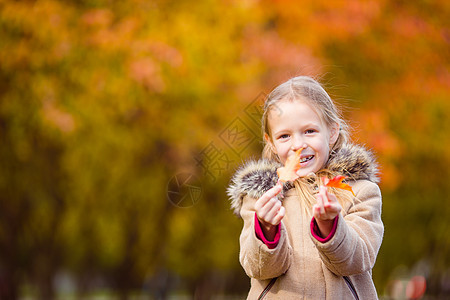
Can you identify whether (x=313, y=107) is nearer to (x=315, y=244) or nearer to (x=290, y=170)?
(x=290, y=170)

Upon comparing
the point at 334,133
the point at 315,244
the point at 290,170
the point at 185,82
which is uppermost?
the point at 185,82

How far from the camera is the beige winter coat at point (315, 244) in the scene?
252 cm

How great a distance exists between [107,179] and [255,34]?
259 inches

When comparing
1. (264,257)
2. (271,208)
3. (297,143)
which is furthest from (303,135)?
(264,257)

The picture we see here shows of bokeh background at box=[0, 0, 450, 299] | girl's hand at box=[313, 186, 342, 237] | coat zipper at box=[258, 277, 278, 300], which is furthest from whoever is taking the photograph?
bokeh background at box=[0, 0, 450, 299]

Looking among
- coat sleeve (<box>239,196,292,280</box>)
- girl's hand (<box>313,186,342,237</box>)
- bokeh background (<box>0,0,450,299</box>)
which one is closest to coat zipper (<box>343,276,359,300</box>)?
coat sleeve (<box>239,196,292,280</box>)

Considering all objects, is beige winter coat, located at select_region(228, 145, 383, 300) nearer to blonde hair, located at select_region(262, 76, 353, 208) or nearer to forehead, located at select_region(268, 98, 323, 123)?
blonde hair, located at select_region(262, 76, 353, 208)

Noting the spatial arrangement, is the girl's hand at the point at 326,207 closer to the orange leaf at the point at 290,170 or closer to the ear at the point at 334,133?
the orange leaf at the point at 290,170

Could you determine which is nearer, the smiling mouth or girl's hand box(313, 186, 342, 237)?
girl's hand box(313, 186, 342, 237)

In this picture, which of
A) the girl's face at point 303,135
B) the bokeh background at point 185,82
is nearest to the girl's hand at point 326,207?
the girl's face at point 303,135

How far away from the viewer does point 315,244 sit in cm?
247

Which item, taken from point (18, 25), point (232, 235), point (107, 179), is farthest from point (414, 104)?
point (232, 235)

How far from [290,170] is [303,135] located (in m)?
0.21

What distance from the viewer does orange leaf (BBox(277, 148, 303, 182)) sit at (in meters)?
2.58
